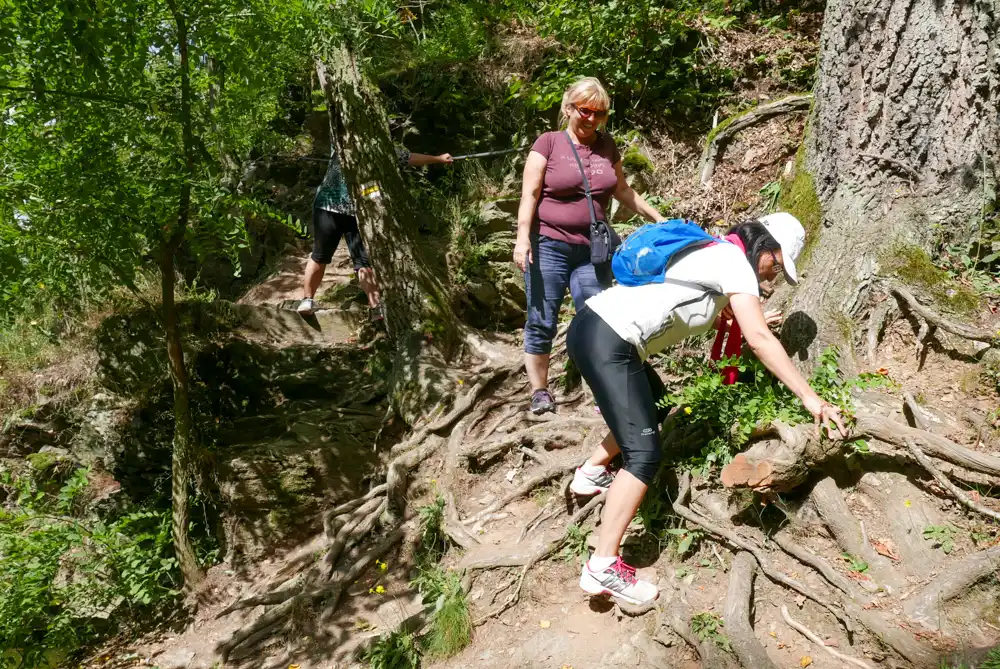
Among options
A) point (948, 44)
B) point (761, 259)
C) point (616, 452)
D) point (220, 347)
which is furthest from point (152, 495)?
point (948, 44)

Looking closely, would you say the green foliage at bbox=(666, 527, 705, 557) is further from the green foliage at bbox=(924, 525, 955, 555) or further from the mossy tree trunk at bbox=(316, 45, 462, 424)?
the mossy tree trunk at bbox=(316, 45, 462, 424)

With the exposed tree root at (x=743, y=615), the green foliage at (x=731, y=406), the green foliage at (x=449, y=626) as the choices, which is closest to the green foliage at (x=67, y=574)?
the green foliage at (x=449, y=626)

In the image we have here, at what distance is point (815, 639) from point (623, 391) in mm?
1358

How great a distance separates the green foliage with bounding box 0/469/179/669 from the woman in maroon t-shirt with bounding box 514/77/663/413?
11.9 ft

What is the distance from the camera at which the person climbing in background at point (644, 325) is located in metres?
2.85

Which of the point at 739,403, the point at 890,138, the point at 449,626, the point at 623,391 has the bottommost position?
the point at 449,626

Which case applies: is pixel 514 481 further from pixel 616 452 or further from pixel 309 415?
pixel 309 415

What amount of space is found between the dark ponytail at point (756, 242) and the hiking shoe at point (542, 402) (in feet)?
6.69

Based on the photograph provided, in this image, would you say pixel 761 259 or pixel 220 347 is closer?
pixel 761 259

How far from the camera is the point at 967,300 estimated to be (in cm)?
336

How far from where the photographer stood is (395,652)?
12.2 ft

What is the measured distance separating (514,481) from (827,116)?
3.10m

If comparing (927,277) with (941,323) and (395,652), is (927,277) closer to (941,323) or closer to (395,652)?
(941,323)

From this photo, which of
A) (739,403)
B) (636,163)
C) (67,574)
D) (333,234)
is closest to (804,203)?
(739,403)
